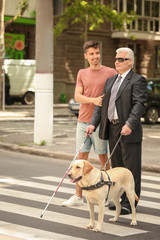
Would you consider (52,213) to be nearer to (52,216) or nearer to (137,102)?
(52,216)

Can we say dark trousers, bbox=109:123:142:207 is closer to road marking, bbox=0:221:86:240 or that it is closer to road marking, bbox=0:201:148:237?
road marking, bbox=0:201:148:237

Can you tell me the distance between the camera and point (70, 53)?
4250cm

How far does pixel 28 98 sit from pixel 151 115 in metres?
13.0

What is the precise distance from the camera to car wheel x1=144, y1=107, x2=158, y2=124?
2488 cm

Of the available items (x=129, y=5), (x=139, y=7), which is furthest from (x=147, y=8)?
(x=129, y=5)

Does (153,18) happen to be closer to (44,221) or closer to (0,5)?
(0,5)

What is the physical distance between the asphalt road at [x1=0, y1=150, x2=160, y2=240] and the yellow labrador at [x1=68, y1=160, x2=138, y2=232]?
0.75 feet

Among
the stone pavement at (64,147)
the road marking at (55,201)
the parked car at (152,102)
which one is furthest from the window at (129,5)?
the road marking at (55,201)

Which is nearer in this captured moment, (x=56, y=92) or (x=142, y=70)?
(x=56, y=92)

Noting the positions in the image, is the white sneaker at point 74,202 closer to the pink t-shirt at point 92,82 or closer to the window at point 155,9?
the pink t-shirt at point 92,82

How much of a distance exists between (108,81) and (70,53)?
34634mm

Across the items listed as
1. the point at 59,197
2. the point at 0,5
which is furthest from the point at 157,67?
the point at 59,197

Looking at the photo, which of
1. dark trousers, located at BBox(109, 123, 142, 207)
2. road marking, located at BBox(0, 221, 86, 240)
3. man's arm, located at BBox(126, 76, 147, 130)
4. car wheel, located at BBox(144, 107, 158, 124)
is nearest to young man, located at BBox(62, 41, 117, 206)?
dark trousers, located at BBox(109, 123, 142, 207)

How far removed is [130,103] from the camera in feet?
25.6
